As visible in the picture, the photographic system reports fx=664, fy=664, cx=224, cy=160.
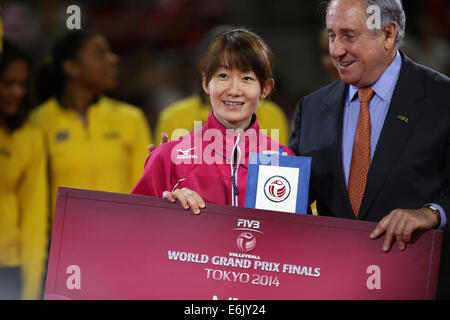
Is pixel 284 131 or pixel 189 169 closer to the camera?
pixel 189 169

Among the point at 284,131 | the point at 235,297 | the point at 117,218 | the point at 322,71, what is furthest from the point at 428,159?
the point at 322,71

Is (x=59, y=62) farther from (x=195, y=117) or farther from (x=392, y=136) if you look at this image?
(x=392, y=136)

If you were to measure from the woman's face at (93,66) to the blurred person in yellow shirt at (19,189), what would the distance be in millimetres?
461

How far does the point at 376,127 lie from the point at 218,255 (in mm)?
719

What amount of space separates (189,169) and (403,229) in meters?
0.72

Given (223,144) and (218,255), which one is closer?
(218,255)

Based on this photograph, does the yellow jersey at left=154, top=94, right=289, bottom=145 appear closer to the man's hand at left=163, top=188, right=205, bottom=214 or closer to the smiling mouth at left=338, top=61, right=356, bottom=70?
the smiling mouth at left=338, top=61, right=356, bottom=70

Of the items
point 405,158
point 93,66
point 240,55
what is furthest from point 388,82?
point 93,66

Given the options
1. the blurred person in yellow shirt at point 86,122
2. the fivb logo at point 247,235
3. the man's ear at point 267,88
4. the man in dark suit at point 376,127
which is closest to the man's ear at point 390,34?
the man in dark suit at point 376,127

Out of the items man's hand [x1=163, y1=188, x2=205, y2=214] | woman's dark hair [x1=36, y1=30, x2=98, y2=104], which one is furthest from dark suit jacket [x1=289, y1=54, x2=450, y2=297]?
woman's dark hair [x1=36, y1=30, x2=98, y2=104]

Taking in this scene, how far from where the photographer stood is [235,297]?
6.66 feet

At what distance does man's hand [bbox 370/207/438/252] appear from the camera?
75.9 inches

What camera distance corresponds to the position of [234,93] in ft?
7.26

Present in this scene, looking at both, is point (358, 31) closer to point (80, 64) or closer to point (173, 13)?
point (80, 64)
